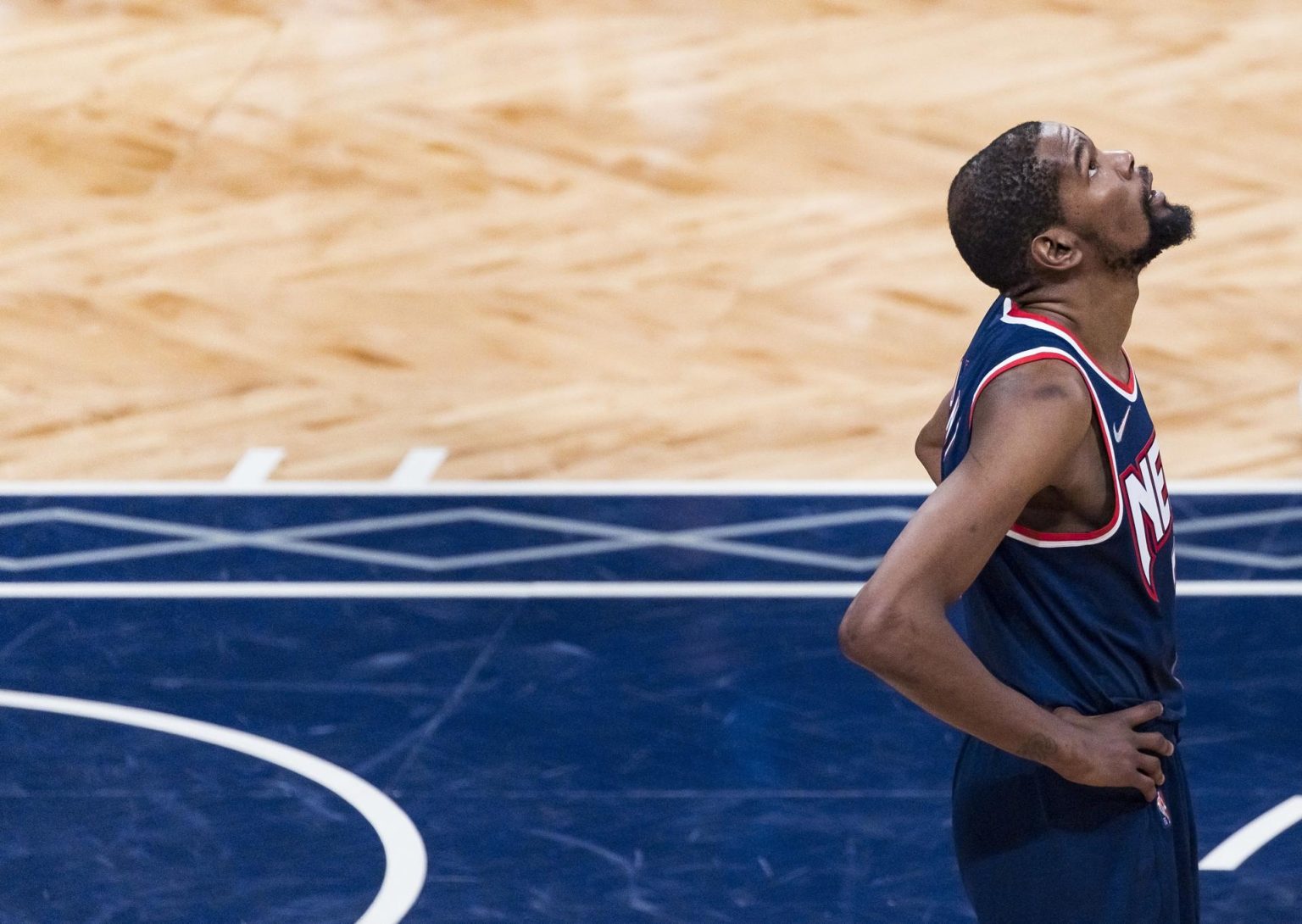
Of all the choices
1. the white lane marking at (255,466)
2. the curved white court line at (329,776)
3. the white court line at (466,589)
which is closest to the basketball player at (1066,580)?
the curved white court line at (329,776)

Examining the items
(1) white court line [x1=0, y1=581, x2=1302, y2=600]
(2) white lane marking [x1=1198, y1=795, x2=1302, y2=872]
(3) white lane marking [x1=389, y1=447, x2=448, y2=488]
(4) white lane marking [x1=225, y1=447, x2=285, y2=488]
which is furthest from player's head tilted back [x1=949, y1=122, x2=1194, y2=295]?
(4) white lane marking [x1=225, y1=447, x2=285, y2=488]

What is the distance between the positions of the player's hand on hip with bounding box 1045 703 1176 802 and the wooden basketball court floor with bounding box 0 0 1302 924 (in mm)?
1670

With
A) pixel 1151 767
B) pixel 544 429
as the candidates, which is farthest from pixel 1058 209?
pixel 544 429

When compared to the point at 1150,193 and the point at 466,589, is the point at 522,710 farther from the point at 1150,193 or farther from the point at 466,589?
the point at 1150,193

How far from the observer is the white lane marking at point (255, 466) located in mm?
7141

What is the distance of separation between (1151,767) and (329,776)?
2.73 m

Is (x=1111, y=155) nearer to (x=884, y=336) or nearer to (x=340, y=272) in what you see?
(x=884, y=336)

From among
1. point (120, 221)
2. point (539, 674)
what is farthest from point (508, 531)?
point (120, 221)

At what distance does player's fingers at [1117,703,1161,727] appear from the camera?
7.91 feet

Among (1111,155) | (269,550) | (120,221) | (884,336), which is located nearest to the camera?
(1111,155)

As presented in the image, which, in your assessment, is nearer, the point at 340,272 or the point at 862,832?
the point at 862,832

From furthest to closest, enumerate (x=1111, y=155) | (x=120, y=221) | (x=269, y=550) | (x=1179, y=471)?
1. (x=120, y=221)
2. (x=1179, y=471)
3. (x=269, y=550)
4. (x=1111, y=155)

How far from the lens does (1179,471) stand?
22.9ft

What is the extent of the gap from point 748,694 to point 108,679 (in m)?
1.73
